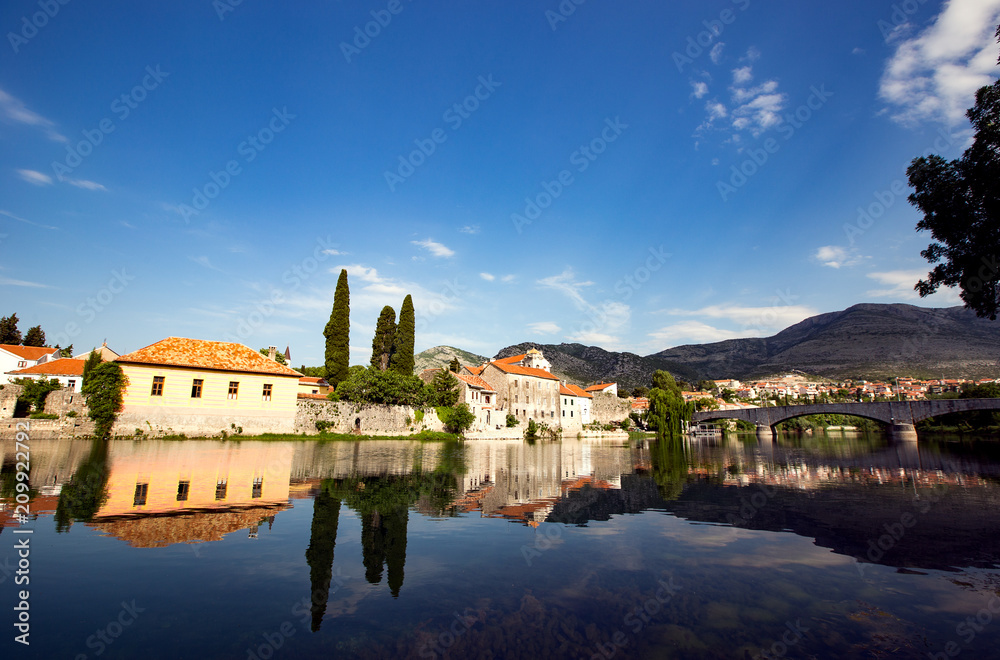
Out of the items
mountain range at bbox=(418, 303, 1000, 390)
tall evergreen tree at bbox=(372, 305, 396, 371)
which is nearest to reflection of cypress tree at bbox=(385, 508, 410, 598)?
tall evergreen tree at bbox=(372, 305, 396, 371)

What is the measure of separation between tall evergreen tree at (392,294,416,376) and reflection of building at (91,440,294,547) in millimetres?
33741

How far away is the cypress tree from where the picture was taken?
2069 inches

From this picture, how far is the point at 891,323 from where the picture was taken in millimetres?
145125

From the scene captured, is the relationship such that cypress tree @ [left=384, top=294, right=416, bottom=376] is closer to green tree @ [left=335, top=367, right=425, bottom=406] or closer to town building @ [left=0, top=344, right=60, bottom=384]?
green tree @ [left=335, top=367, right=425, bottom=406]

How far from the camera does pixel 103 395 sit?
2852 cm

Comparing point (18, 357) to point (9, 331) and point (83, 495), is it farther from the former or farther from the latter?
point (83, 495)

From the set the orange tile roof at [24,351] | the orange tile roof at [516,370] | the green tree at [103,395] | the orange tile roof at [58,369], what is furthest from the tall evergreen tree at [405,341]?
the orange tile roof at [24,351]

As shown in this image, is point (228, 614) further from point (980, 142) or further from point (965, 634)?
point (980, 142)

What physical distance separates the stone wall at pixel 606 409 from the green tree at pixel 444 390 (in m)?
35.0

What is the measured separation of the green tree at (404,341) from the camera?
172ft

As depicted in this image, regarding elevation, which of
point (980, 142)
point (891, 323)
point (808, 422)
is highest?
point (891, 323)

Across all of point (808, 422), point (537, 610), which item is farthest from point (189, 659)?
point (808, 422)

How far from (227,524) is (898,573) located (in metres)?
11.4

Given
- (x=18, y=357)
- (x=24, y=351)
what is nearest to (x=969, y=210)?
(x=18, y=357)
